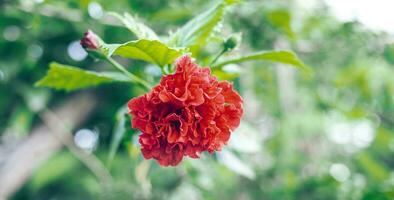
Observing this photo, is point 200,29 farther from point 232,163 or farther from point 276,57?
point 232,163

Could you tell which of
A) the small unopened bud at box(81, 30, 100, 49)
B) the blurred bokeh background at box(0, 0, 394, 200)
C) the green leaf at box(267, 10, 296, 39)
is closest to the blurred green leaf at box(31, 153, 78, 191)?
the blurred bokeh background at box(0, 0, 394, 200)

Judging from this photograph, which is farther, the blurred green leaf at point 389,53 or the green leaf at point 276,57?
the blurred green leaf at point 389,53

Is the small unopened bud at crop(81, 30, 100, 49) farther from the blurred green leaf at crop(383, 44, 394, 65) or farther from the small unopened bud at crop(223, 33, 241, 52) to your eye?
the blurred green leaf at crop(383, 44, 394, 65)

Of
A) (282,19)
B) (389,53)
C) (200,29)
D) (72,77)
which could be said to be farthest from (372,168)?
(72,77)

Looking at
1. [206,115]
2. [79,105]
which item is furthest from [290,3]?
[206,115]

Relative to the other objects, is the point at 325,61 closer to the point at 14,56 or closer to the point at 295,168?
the point at 295,168

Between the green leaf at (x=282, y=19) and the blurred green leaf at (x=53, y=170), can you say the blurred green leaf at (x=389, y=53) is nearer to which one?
the green leaf at (x=282, y=19)

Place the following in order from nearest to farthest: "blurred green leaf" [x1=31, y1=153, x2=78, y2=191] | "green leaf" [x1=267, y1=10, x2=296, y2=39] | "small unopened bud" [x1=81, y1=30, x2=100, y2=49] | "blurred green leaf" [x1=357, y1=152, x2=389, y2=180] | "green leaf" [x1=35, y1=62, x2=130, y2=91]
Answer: "small unopened bud" [x1=81, y1=30, x2=100, y2=49] < "green leaf" [x1=35, y1=62, x2=130, y2=91] < "green leaf" [x1=267, y1=10, x2=296, y2=39] < "blurred green leaf" [x1=31, y1=153, x2=78, y2=191] < "blurred green leaf" [x1=357, y1=152, x2=389, y2=180]

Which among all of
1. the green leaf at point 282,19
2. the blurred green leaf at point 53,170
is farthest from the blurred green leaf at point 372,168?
the blurred green leaf at point 53,170
